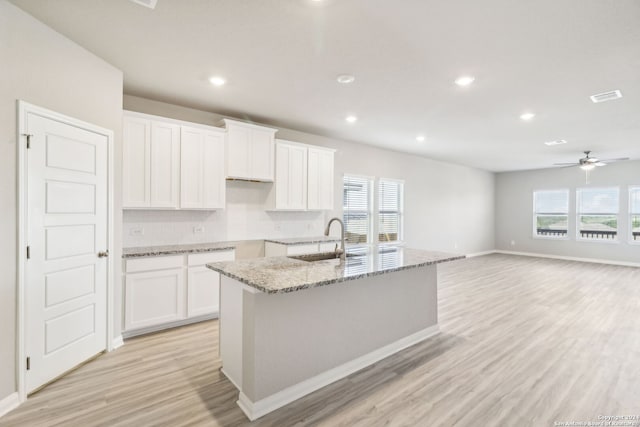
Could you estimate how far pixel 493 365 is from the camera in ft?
9.11

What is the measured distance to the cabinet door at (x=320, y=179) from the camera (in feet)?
16.8

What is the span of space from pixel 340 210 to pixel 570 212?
7339 mm

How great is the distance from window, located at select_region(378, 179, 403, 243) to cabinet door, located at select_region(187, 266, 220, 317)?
12.8 ft

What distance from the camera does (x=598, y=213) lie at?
855cm

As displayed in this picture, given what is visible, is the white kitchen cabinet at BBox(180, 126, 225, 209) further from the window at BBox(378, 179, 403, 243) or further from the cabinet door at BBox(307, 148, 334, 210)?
the window at BBox(378, 179, 403, 243)

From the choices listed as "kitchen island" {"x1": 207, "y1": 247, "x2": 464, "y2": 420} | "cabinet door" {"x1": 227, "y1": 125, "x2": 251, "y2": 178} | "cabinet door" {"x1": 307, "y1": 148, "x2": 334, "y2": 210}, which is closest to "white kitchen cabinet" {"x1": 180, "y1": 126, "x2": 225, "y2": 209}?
"cabinet door" {"x1": 227, "y1": 125, "x2": 251, "y2": 178}

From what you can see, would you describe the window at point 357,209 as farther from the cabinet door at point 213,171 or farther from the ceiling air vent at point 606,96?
the ceiling air vent at point 606,96

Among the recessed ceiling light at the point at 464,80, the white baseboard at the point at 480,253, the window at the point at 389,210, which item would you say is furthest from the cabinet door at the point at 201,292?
the white baseboard at the point at 480,253

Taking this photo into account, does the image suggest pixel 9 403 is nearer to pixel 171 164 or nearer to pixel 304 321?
pixel 304 321

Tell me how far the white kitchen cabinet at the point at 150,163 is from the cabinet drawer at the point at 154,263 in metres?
0.62

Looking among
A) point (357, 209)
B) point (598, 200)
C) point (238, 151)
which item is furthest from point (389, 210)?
point (598, 200)

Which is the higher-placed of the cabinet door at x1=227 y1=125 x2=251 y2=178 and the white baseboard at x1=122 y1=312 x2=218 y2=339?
the cabinet door at x1=227 y1=125 x2=251 y2=178

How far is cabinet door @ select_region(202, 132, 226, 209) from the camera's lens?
4.02 m

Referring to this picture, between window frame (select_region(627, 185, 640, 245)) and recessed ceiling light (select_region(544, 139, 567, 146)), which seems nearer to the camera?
recessed ceiling light (select_region(544, 139, 567, 146))
